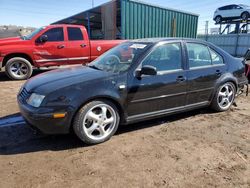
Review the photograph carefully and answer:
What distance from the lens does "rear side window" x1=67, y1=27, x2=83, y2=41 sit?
8.82 metres

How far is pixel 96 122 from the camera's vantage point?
3.45m

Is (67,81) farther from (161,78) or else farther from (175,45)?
(175,45)

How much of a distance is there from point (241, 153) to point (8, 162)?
3.08 meters

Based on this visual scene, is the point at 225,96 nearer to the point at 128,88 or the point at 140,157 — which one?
the point at 128,88

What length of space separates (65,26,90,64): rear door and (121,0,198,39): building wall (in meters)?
4.62

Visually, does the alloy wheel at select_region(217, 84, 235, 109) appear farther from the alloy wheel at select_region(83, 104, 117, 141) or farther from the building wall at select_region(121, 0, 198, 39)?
the building wall at select_region(121, 0, 198, 39)

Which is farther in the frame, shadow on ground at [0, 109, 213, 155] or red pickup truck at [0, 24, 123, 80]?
red pickup truck at [0, 24, 123, 80]

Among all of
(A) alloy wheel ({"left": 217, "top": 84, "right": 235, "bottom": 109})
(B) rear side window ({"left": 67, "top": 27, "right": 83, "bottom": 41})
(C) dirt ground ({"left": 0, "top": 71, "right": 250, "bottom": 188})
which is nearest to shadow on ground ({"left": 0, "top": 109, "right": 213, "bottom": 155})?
(C) dirt ground ({"left": 0, "top": 71, "right": 250, "bottom": 188})

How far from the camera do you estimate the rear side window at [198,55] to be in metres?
4.27

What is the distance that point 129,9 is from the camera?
1301cm

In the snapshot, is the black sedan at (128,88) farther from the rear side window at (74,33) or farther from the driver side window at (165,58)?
the rear side window at (74,33)

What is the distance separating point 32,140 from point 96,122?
1054 mm

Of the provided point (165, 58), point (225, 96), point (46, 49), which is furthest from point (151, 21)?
point (165, 58)

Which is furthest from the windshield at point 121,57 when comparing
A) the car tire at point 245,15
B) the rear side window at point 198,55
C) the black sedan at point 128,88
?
the car tire at point 245,15
